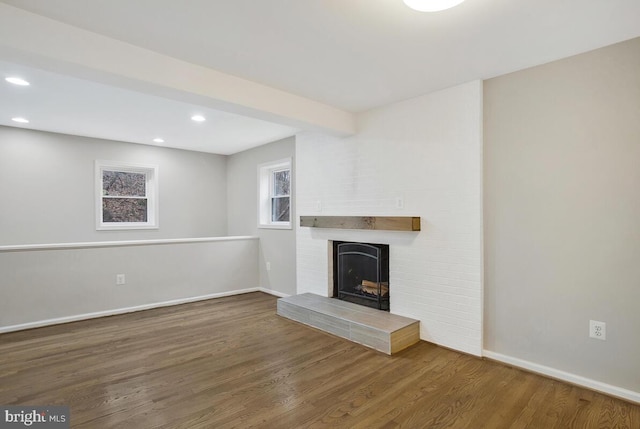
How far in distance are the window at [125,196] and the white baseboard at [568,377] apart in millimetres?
5320

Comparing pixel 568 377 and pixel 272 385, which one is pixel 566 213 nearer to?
pixel 568 377

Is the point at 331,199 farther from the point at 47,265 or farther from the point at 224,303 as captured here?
the point at 47,265

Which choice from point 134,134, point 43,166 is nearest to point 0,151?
point 43,166

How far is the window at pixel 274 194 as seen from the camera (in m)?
5.32

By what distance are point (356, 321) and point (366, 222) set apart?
1.04 m

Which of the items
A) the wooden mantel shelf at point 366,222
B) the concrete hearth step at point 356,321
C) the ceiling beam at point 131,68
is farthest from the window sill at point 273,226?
the ceiling beam at point 131,68

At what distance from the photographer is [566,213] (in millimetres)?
2506

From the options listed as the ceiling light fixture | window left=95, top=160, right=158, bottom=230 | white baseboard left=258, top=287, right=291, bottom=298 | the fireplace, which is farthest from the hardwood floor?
the ceiling light fixture

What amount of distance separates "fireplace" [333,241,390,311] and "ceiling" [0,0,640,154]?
1691 mm

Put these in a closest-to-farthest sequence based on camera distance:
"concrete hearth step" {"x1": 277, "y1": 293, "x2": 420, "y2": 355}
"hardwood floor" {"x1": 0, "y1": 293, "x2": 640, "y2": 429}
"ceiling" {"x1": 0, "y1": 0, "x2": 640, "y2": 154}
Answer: "ceiling" {"x1": 0, "y1": 0, "x2": 640, "y2": 154}, "hardwood floor" {"x1": 0, "y1": 293, "x2": 640, "y2": 429}, "concrete hearth step" {"x1": 277, "y1": 293, "x2": 420, "y2": 355}

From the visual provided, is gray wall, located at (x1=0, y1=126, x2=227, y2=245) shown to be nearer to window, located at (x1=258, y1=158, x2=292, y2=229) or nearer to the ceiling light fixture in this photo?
window, located at (x1=258, y1=158, x2=292, y2=229)

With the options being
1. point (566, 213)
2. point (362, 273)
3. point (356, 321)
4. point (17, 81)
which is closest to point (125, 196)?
point (17, 81)

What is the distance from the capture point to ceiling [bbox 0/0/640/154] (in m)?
1.90

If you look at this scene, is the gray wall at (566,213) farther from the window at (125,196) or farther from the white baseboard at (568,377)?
the window at (125,196)
